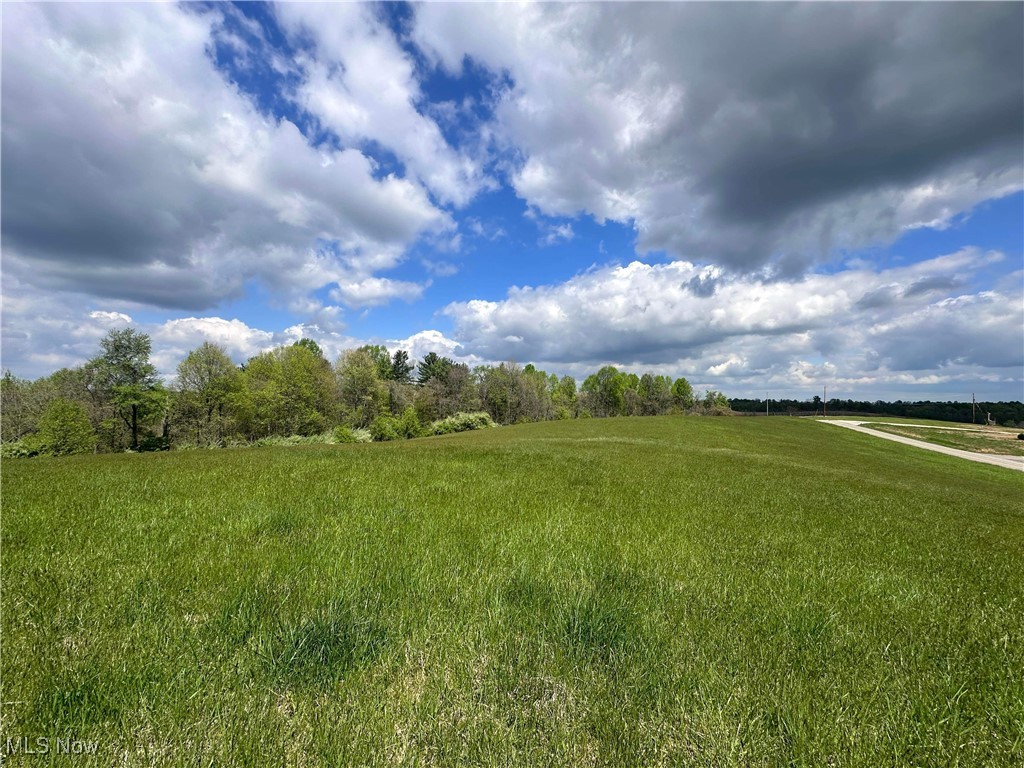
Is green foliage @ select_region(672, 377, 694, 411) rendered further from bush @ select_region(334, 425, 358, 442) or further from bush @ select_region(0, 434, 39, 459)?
bush @ select_region(0, 434, 39, 459)

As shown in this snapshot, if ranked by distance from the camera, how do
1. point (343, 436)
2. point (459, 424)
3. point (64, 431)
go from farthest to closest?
point (459, 424) → point (343, 436) → point (64, 431)

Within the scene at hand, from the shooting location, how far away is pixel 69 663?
2.96 meters

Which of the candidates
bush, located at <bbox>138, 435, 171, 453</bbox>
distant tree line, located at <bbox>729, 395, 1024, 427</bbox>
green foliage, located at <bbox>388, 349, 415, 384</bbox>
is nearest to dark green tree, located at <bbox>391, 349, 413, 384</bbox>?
green foliage, located at <bbox>388, 349, 415, 384</bbox>

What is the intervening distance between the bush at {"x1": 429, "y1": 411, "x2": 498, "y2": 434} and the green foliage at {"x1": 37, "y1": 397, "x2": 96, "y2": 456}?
45.5 m

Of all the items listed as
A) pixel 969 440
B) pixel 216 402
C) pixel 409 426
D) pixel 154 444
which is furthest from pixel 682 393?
pixel 154 444

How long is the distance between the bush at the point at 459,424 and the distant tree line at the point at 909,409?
120 meters

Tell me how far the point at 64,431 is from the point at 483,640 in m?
72.8

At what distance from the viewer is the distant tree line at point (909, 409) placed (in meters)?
133

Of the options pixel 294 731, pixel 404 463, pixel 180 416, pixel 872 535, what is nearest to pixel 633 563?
pixel 294 731

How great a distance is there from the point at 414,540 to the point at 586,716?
12.3 ft

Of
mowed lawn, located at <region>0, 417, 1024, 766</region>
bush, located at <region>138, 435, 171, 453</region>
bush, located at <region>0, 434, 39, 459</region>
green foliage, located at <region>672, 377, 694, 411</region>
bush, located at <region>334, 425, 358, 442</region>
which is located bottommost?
bush, located at <region>138, 435, 171, 453</region>

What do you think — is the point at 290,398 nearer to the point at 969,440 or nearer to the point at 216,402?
the point at 216,402

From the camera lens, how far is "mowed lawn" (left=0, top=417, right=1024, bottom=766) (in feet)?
8.28

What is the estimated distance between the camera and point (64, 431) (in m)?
50.1
